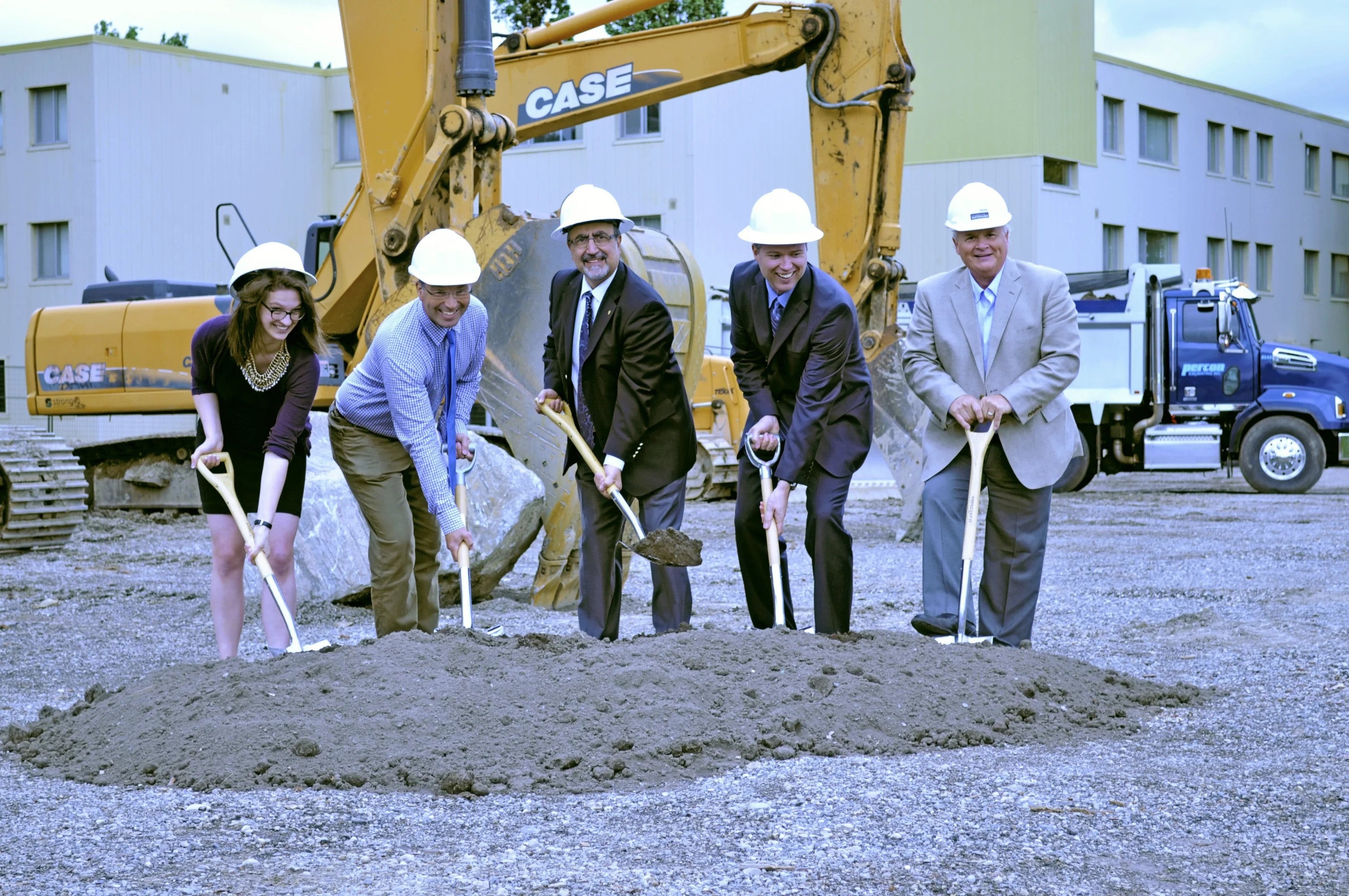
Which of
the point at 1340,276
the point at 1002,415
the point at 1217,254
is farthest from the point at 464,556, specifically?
the point at 1340,276

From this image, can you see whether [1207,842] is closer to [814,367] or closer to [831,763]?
[831,763]

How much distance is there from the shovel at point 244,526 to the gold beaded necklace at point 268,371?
30 centimetres

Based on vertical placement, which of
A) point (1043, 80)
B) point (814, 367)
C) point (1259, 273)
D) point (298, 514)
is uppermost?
point (1043, 80)

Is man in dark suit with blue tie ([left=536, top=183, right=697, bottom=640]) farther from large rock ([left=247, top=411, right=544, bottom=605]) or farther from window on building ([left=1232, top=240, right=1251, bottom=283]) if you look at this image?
window on building ([left=1232, top=240, right=1251, bottom=283])

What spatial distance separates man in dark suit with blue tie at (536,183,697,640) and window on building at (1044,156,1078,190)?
86.2ft

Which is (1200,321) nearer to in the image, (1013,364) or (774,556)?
(1013,364)

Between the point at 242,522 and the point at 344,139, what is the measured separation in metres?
29.9

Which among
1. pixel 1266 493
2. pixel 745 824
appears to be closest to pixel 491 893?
pixel 745 824

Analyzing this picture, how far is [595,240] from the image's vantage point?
646 centimetres

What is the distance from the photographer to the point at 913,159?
103 ft

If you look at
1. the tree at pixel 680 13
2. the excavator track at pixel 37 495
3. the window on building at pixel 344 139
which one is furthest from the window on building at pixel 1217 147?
the excavator track at pixel 37 495

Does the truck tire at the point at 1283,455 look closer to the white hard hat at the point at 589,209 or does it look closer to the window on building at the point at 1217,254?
the white hard hat at the point at 589,209

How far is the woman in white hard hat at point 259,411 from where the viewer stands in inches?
243

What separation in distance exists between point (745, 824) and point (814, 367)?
Answer: 2520 millimetres
